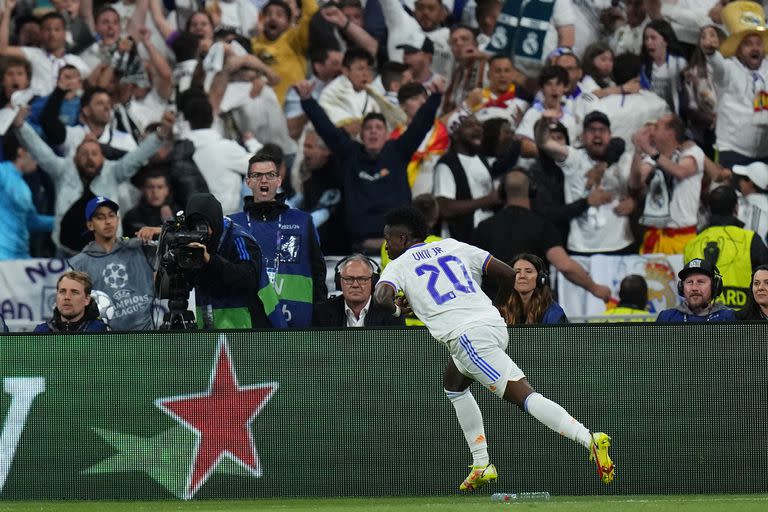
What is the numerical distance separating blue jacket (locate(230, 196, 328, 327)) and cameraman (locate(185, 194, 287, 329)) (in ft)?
0.76

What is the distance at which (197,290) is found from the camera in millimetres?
9250

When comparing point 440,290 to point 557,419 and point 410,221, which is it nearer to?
point 410,221

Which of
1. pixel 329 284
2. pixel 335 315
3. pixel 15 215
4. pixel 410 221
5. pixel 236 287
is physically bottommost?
pixel 329 284

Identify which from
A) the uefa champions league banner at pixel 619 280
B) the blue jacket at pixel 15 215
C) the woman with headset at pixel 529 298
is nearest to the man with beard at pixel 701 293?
the woman with headset at pixel 529 298

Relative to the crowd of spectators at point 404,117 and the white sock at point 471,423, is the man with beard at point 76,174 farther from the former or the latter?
the white sock at point 471,423

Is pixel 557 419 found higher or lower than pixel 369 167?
lower

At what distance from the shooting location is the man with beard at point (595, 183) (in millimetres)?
13031

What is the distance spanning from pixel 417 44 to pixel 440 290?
20.0ft

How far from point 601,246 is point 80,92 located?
531 centimetres

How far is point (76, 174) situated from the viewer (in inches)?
505

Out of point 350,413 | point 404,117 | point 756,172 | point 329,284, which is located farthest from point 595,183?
point 350,413

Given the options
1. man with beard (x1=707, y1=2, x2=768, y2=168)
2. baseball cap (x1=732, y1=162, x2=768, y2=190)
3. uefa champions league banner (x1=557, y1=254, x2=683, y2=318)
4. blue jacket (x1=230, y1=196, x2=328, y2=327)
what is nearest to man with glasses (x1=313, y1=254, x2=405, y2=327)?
blue jacket (x1=230, y1=196, x2=328, y2=327)

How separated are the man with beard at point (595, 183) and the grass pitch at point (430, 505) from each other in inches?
192

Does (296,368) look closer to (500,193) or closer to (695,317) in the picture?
(695,317)
